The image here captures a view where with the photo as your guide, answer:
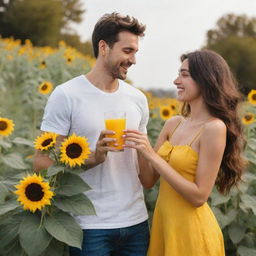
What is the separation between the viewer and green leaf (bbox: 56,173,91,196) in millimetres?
2488

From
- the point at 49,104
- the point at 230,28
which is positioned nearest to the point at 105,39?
the point at 49,104

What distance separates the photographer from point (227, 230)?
12.6 feet

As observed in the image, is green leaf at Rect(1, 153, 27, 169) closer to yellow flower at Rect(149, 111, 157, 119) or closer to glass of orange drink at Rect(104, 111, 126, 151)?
glass of orange drink at Rect(104, 111, 126, 151)

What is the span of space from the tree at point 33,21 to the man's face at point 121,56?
841 inches

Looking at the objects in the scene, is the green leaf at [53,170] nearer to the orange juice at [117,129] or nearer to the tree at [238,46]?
the orange juice at [117,129]

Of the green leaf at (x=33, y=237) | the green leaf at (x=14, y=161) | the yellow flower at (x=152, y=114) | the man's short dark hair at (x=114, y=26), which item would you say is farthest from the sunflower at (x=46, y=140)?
the yellow flower at (x=152, y=114)

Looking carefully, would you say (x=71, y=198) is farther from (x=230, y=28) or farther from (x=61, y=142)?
(x=230, y=28)

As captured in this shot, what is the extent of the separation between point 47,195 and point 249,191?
2.07 meters

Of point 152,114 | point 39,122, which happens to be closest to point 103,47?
point 152,114

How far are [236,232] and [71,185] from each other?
1639 millimetres

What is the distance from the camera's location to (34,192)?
95.0 inches

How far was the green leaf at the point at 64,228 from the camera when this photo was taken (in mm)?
2443

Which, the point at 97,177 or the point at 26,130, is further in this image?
the point at 26,130

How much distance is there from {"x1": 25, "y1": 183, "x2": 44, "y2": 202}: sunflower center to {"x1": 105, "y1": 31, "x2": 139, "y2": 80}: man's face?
0.70 m
